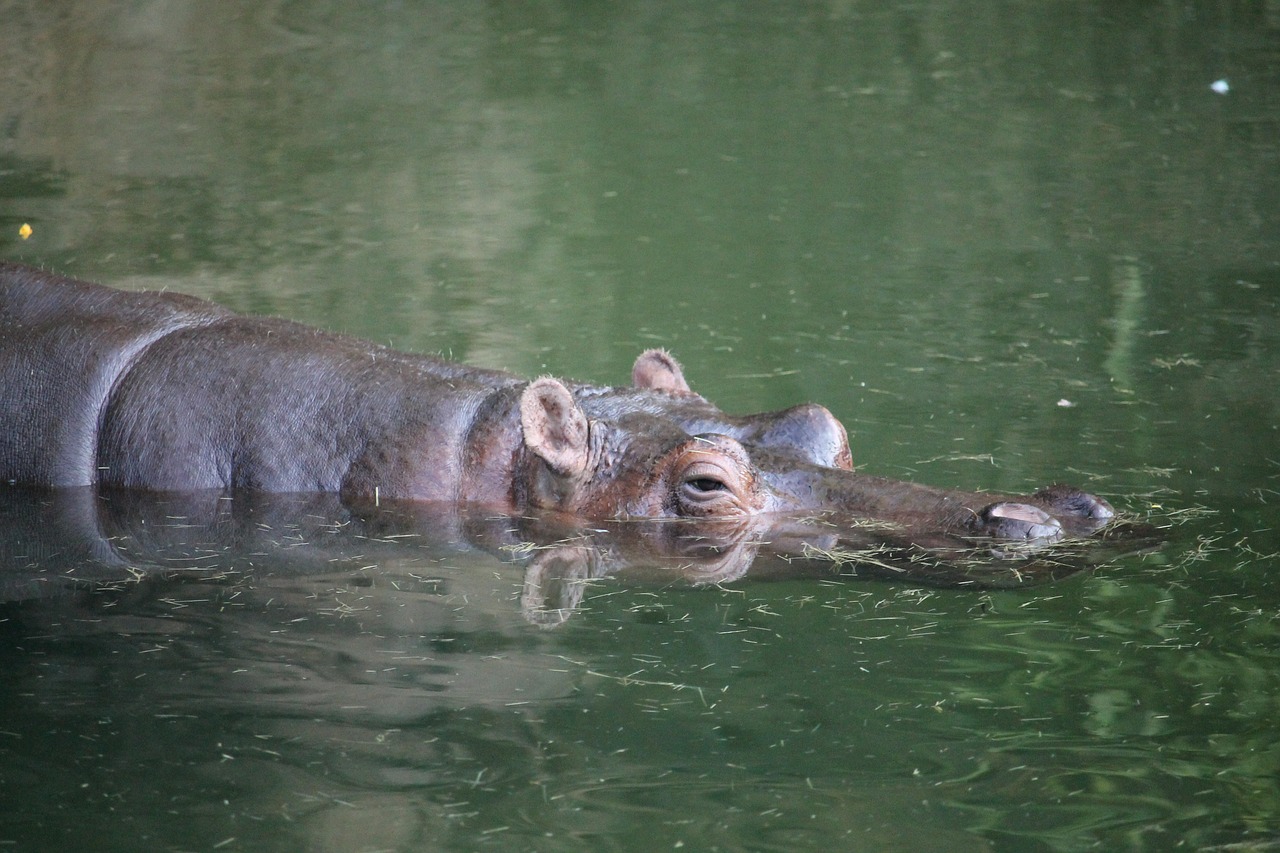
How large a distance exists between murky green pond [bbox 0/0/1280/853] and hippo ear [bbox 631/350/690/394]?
2.96 ft

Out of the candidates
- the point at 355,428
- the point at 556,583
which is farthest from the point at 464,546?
the point at 355,428

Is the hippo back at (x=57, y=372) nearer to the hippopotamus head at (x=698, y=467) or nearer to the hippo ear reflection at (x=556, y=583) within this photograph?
the hippopotamus head at (x=698, y=467)

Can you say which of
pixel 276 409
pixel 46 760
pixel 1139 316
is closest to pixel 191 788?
pixel 46 760

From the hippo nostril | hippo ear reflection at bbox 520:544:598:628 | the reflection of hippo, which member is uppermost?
the reflection of hippo

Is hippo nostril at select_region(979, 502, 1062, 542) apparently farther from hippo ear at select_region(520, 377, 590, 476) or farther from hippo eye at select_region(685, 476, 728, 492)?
hippo ear at select_region(520, 377, 590, 476)

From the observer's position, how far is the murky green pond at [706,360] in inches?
164

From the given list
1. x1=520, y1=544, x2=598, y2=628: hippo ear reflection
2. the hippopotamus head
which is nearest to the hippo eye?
the hippopotamus head

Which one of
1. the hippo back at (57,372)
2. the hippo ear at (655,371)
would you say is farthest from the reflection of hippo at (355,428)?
the hippo ear at (655,371)

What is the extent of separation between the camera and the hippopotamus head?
586cm

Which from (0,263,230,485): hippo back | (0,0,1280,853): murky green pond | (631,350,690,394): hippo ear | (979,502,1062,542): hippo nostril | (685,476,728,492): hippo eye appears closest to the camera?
(0,0,1280,853): murky green pond

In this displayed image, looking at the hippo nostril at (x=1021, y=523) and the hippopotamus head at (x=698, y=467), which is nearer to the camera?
the hippo nostril at (x=1021, y=523)

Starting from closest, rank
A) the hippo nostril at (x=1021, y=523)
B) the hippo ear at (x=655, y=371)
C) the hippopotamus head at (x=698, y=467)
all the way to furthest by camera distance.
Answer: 1. the hippo nostril at (x=1021, y=523)
2. the hippopotamus head at (x=698, y=467)
3. the hippo ear at (x=655, y=371)

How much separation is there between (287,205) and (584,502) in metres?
6.44

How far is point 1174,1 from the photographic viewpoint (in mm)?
18656
